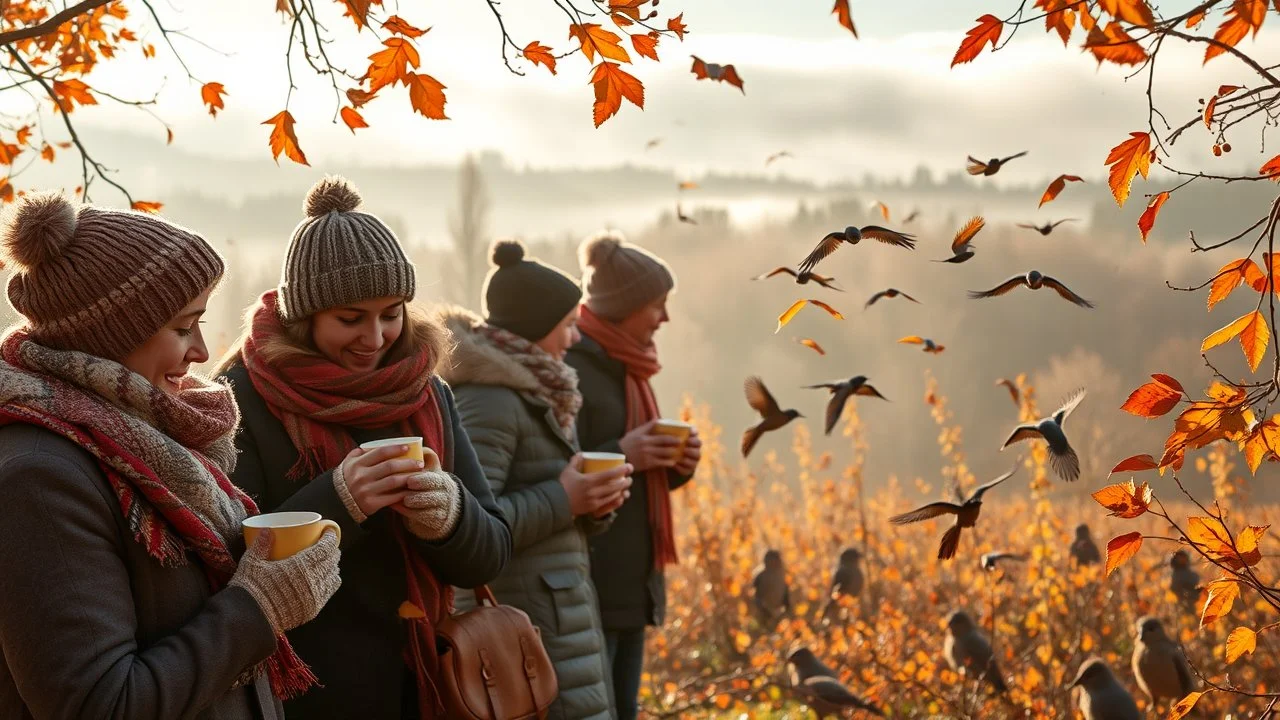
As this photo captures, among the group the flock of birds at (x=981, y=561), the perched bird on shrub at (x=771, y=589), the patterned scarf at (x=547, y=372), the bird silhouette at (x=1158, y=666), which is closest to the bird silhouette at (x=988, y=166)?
the flock of birds at (x=981, y=561)

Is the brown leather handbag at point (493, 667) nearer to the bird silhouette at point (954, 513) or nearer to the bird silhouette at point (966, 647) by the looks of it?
the bird silhouette at point (954, 513)

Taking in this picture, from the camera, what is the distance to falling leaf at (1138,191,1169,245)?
2152mm

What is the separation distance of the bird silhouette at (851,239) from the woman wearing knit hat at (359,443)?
0.83m

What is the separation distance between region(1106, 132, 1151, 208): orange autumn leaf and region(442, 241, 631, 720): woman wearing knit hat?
1.48 m

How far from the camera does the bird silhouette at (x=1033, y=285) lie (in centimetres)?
243

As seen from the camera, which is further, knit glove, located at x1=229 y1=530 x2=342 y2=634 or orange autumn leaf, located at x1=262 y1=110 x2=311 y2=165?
orange autumn leaf, located at x1=262 y1=110 x2=311 y2=165

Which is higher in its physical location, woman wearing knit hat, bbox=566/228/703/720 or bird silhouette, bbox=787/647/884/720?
woman wearing knit hat, bbox=566/228/703/720

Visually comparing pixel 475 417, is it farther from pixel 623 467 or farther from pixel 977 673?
pixel 977 673

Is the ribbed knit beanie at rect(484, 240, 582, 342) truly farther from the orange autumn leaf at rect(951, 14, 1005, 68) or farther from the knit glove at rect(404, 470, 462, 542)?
the orange autumn leaf at rect(951, 14, 1005, 68)

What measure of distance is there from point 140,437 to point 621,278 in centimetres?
226

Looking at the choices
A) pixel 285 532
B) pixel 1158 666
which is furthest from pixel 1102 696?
pixel 285 532

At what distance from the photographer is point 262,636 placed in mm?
1725

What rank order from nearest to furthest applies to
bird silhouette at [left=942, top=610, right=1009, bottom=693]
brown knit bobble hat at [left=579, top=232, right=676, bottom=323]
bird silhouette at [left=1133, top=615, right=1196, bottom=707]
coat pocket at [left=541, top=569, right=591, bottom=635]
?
1. coat pocket at [left=541, top=569, right=591, bottom=635]
2. brown knit bobble hat at [left=579, top=232, right=676, bottom=323]
3. bird silhouette at [left=1133, top=615, right=1196, bottom=707]
4. bird silhouette at [left=942, top=610, right=1009, bottom=693]

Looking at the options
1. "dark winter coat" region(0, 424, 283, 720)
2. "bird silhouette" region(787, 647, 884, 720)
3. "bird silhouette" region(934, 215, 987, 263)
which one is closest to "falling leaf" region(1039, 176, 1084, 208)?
"bird silhouette" region(934, 215, 987, 263)
